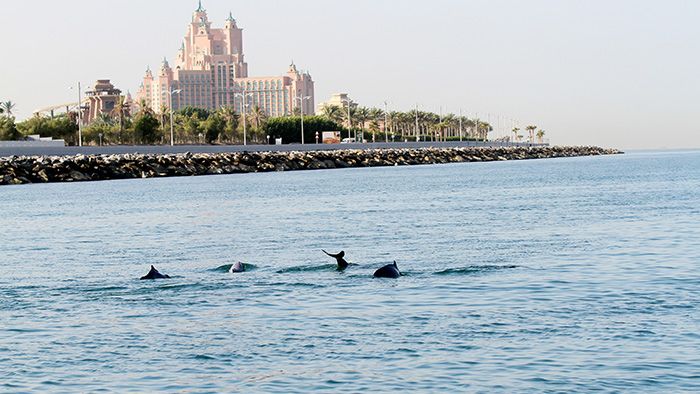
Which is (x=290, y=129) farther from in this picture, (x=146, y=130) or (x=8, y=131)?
(x=8, y=131)

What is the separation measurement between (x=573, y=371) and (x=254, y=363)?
4124mm

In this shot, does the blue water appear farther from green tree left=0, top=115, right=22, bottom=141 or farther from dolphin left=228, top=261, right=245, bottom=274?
green tree left=0, top=115, right=22, bottom=141

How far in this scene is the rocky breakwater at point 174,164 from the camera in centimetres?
8769

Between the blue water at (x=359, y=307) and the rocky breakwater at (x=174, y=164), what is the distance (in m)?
48.5

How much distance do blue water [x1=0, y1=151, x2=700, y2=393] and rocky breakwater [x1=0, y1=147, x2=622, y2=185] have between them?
48481 millimetres

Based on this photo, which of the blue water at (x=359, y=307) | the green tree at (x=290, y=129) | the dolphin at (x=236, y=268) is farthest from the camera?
the green tree at (x=290, y=129)

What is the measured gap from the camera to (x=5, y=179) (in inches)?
3295

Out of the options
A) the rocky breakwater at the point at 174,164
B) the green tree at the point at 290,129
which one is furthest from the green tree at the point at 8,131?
the green tree at the point at 290,129

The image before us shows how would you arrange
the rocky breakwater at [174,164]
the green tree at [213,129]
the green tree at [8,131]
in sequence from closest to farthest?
the rocky breakwater at [174,164]
the green tree at [8,131]
the green tree at [213,129]

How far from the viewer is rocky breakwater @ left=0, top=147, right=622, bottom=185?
288 feet

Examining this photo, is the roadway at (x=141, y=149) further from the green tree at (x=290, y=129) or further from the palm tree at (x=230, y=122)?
the palm tree at (x=230, y=122)

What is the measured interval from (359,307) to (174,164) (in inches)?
3413

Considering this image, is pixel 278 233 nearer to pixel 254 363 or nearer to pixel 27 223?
pixel 27 223

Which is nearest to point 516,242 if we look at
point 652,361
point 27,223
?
point 652,361
